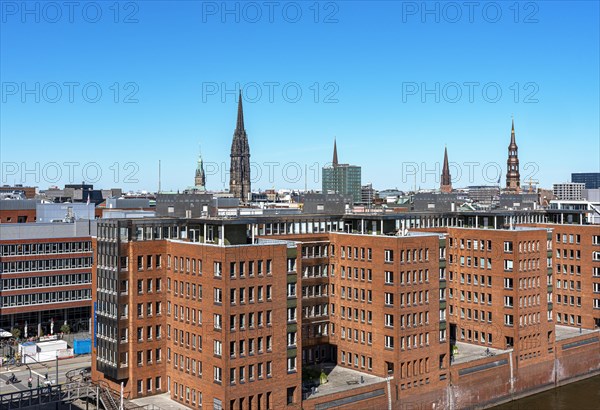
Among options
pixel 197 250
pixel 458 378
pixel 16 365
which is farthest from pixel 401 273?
pixel 16 365

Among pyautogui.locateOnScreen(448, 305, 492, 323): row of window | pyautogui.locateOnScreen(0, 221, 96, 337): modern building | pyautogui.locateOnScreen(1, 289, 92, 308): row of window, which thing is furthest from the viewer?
pyautogui.locateOnScreen(0, 221, 96, 337): modern building

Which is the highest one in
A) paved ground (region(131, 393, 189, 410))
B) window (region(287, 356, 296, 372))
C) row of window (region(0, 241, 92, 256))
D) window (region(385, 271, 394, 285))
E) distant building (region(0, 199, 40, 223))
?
distant building (region(0, 199, 40, 223))

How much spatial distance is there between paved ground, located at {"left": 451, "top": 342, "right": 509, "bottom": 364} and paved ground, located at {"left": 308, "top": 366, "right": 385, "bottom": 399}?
1357 cm

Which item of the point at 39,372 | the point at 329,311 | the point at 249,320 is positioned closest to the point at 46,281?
the point at 39,372

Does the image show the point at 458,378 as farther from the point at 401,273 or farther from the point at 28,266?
the point at 28,266

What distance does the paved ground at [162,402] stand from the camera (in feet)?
225

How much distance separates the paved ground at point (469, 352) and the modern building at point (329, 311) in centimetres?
36

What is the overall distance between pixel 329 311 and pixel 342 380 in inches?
413

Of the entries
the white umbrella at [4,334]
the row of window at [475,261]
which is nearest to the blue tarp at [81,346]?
the white umbrella at [4,334]

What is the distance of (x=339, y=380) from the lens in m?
78.2

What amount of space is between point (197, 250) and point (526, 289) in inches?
1935

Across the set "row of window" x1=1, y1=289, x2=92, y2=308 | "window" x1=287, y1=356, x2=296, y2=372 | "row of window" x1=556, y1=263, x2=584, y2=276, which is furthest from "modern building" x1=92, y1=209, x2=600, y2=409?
"row of window" x1=1, y1=289, x2=92, y2=308

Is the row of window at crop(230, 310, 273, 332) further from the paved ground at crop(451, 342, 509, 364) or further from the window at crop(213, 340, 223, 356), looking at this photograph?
the paved ground at crop(451, 342, 509, 364)

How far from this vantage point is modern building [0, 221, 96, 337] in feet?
341
